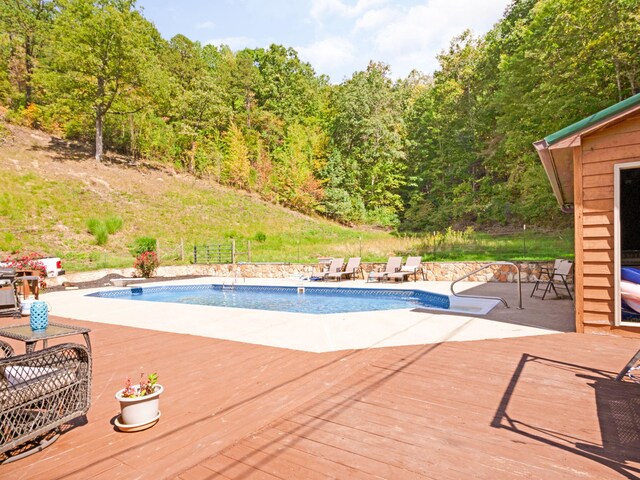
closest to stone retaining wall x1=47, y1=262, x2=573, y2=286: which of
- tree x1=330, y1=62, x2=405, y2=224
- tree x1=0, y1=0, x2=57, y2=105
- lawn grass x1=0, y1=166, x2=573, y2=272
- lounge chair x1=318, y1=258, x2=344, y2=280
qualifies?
lawn grass x1=0, y1=166, x2=573, y2=272

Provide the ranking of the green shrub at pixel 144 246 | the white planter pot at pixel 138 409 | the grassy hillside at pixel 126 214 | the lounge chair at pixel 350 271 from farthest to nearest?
the grassy hillside at pixel 126 214 → the green shrub at pixel 144 246 → the lounge chair at pixel 350 271 → the white planter pot at pixel 138 409

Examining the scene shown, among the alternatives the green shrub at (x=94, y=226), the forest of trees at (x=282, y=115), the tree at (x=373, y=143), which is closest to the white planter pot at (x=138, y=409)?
the green shrub at (x=94, y=226)

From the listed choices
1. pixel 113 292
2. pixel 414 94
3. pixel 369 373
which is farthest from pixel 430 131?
pixel 369 373

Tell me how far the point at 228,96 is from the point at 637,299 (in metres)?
36.7

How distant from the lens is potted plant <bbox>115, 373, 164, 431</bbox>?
2.58 meters

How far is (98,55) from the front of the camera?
25.5 metres

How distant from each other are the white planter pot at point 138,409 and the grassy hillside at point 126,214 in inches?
487

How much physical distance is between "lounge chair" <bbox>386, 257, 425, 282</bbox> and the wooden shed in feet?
22.1

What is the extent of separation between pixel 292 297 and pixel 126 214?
1544 cm

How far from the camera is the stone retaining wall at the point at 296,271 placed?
35.4ft

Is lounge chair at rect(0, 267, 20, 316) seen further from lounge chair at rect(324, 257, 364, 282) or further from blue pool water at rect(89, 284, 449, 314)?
lounge chair at rect(324, 257, 364, 282)

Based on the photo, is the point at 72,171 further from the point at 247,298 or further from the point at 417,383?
the point at 417,383

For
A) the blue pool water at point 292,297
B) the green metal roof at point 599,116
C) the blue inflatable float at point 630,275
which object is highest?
the green metal roof at point 599,116

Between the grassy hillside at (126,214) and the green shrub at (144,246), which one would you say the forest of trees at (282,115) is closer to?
the grassy hillside at (126,214)
